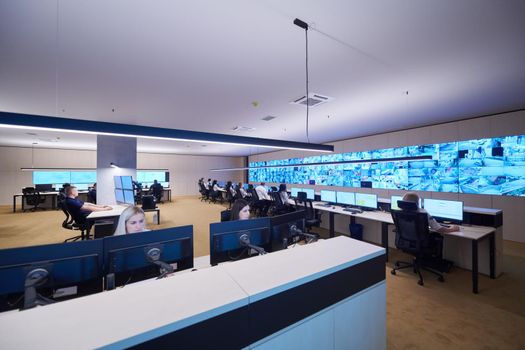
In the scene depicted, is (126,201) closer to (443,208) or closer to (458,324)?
(458,324)

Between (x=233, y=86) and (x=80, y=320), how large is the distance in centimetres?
313

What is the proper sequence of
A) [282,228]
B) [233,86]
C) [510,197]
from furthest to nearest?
[510,197] < [233,86] < [282,228]

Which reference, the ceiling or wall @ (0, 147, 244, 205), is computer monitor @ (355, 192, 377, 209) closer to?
the ceiling

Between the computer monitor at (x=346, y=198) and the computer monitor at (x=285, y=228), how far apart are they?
3276mm

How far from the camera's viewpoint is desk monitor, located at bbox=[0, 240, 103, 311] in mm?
1045

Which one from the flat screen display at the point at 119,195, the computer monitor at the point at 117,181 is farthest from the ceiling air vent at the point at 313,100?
the flat screen display at the point at 119,195

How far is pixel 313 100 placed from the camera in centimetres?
382

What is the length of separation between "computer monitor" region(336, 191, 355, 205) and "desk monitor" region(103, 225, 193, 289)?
4339 millimetres

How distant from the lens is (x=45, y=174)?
10.4 metres

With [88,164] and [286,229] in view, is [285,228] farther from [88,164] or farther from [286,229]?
[88,164]

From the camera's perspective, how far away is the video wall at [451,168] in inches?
182

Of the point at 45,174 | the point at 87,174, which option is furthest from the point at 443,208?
the point at 45,174

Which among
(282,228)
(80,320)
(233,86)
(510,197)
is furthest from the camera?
(510,197)

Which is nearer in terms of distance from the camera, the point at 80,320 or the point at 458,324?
the point at 80,320
